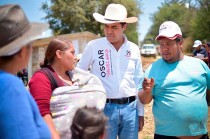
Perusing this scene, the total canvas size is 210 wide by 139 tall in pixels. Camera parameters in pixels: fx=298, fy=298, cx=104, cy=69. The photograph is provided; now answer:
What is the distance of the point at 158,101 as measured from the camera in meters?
3.26

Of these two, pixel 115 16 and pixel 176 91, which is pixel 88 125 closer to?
pixel 176 91

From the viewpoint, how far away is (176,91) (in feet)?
10.3

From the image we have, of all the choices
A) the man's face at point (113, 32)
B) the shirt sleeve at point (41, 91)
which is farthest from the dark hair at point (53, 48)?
the man's face at point (113, 32)

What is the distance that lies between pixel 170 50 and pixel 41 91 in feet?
5.21

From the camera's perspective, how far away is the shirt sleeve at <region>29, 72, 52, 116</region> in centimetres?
228

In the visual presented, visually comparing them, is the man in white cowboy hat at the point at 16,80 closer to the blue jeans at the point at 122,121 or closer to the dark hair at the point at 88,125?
the dark hair at the point at 88,125

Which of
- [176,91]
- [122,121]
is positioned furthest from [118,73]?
[176,91]

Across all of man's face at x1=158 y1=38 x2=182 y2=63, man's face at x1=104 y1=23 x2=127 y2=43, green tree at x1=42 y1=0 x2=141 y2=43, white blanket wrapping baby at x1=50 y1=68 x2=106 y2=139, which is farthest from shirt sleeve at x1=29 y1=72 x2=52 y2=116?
green tree at x1=42 y1=0 x2=141 y2=43

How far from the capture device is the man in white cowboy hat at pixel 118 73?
133 inches

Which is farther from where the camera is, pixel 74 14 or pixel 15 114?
pixel 74 14

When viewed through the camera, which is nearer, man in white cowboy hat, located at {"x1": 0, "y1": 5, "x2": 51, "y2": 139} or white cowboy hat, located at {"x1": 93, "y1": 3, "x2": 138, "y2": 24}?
man in white cowboy hat, located at {"x1": 0, "y1": 5, "x2": 51, "y2": 139}

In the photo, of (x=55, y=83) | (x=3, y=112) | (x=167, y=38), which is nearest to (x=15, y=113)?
(x=3, y=112)

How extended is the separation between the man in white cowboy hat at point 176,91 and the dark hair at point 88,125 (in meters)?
1.17

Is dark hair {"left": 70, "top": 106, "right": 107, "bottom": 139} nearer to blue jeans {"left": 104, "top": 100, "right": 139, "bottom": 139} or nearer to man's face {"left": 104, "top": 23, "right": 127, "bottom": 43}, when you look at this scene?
blue jeans {"left": 104, "top": 100, "right": 139, "bottom": 139}
